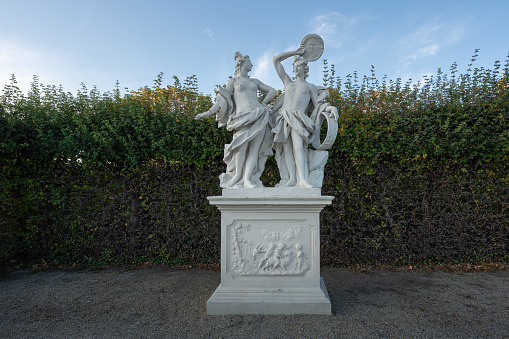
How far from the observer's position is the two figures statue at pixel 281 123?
368cm

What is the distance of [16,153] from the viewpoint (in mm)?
5488

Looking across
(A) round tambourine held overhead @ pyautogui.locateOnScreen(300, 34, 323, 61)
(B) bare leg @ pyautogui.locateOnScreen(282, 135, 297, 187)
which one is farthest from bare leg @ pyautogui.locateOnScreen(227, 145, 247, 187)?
(A) round tambourine held overhead @ pyautogui.locateOnScreen(300, 34, 323, 61)

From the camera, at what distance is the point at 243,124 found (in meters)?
A: 3.67

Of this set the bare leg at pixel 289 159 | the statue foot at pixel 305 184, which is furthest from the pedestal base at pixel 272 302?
the bare leg at pixel 289 159

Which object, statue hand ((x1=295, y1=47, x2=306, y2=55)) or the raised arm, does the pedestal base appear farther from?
statue hand ((x1=295, y1=47, x2=306, y2=55))

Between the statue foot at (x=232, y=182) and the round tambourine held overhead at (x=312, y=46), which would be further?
the round tambourine held overhead at (x=312, y=46)

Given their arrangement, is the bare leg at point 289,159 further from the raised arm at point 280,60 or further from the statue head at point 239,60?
the statue head at point 239,60

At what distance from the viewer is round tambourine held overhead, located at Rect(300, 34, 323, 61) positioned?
3896mm

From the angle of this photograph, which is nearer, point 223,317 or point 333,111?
point 223,317

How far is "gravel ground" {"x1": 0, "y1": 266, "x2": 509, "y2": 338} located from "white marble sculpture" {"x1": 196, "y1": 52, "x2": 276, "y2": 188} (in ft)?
5.11

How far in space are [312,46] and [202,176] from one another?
2991 mm

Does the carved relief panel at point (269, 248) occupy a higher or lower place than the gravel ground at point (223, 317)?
higher

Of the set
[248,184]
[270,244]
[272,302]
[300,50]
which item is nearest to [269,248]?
[270,244]

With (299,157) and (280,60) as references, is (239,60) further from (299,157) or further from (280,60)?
(299,157)
